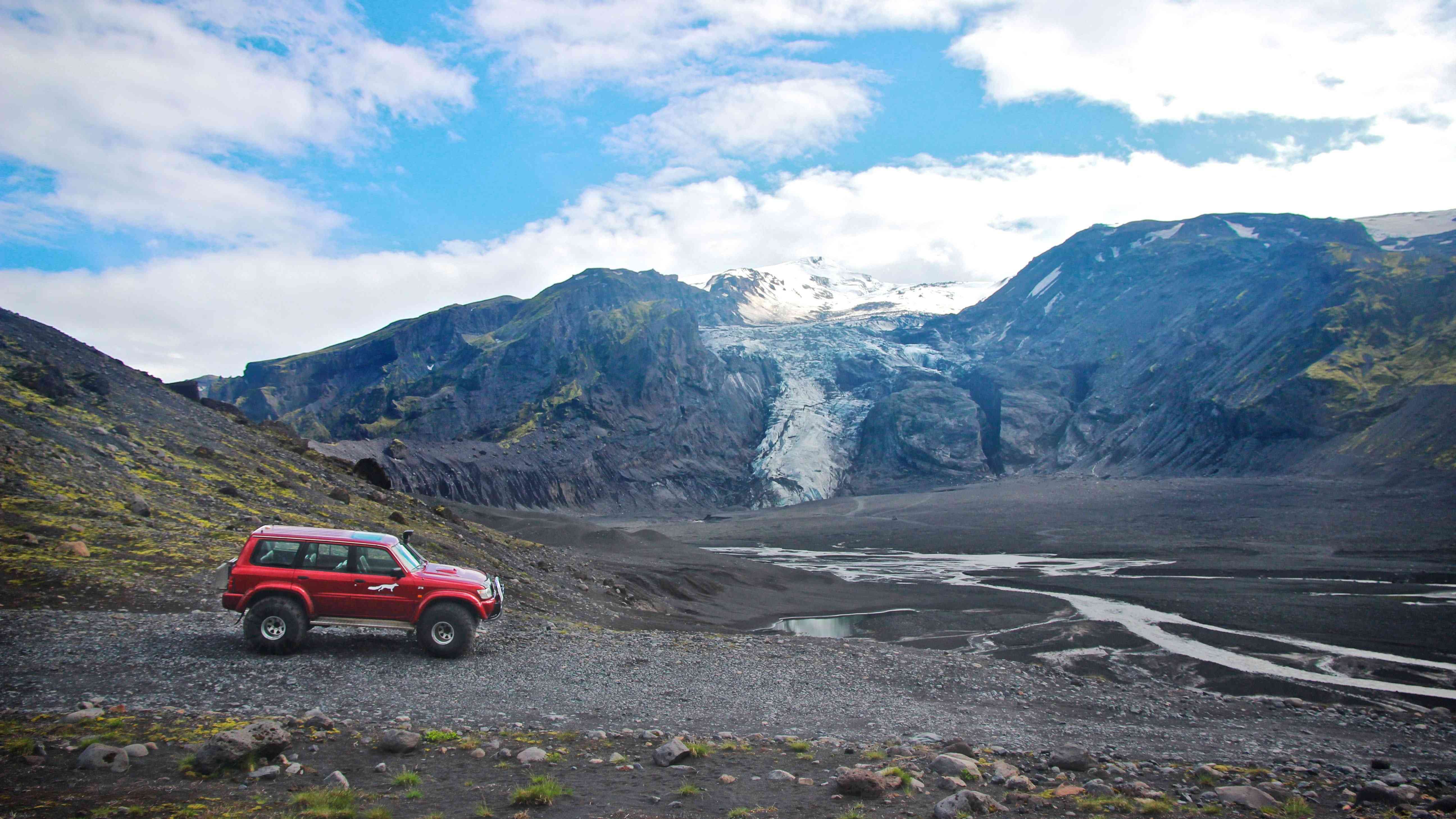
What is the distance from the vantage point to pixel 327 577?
14.7 metres

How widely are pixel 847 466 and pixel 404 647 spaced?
16645 cm

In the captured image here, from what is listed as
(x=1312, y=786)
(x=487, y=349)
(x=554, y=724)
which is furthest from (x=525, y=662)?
(x=487, y=349)

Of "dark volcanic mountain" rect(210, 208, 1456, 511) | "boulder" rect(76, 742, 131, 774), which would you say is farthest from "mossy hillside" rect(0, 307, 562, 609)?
"dark volcanic mountain" rect(210, 208, 1456, 511)

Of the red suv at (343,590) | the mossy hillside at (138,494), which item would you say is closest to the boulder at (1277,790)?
the red suv at (343,590)

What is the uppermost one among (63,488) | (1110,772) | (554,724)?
(63,488)

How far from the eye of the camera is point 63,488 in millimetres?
20641

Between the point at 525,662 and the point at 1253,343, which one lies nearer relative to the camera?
the point at 525,662

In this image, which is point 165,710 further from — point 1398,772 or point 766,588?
point 766,588

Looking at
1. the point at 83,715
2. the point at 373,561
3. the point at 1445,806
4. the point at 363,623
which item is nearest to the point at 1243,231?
the point at 1445,806

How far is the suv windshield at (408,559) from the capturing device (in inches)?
599

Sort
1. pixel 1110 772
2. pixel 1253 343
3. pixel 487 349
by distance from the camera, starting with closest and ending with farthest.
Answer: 1. pixel 1110 772
2. pixel 1253 343
3. pixel 487 349

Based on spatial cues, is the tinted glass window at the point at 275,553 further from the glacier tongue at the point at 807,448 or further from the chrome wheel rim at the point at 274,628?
the glacier tongue at the point at 807,448

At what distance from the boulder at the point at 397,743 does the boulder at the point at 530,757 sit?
4.44ft

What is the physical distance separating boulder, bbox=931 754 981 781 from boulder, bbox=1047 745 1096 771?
5.72ft
